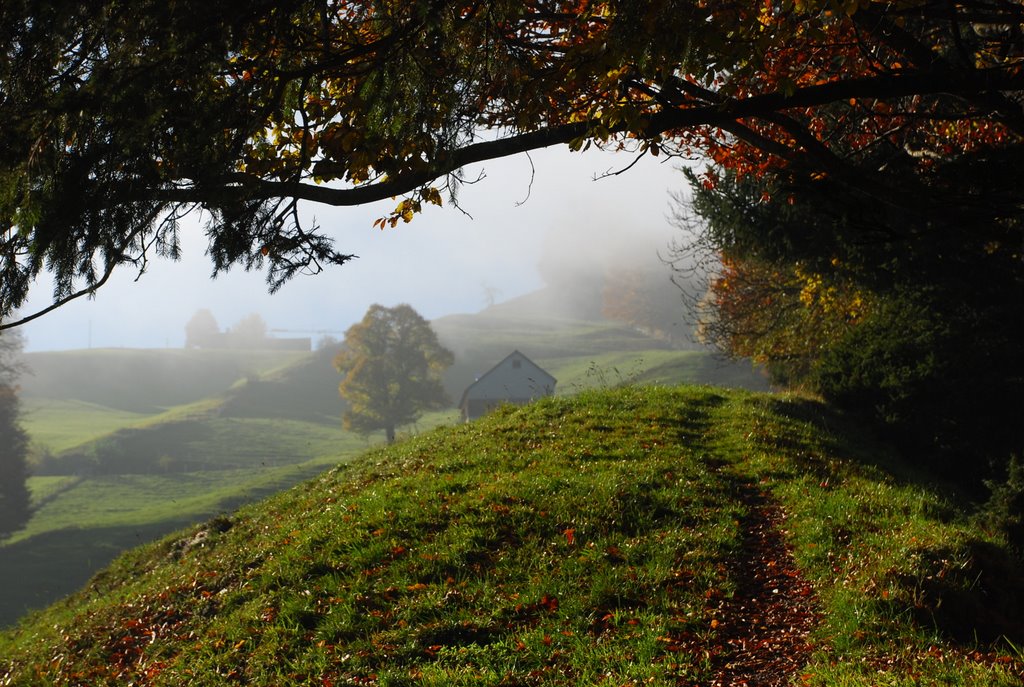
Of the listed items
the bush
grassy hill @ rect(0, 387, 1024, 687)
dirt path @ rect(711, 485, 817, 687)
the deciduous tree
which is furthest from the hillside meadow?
dirt path @ rect(711, 485, 817, 687)

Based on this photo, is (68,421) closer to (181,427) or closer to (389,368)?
(181,427)

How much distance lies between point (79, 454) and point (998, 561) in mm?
69128

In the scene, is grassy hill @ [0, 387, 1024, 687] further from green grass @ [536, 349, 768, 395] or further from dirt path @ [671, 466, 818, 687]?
green grass @ [536, 349, 768, 395]

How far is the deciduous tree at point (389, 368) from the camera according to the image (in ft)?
209

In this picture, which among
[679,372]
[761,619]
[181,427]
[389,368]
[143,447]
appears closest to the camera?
[761,619]

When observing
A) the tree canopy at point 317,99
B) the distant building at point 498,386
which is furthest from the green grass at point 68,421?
the tree canopy at point 317,99

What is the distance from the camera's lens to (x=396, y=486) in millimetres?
11398

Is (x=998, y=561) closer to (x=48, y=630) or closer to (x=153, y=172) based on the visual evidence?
(x=153, y=172)

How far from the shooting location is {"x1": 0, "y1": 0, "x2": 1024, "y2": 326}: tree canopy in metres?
5.62

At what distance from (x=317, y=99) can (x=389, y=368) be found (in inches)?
2272

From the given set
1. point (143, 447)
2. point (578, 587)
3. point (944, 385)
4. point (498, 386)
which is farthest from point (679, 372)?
point (578, 587)

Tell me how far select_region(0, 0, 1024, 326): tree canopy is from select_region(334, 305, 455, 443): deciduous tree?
5616 cm

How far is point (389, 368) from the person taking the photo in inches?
2539

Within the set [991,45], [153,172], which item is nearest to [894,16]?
[991,45]
